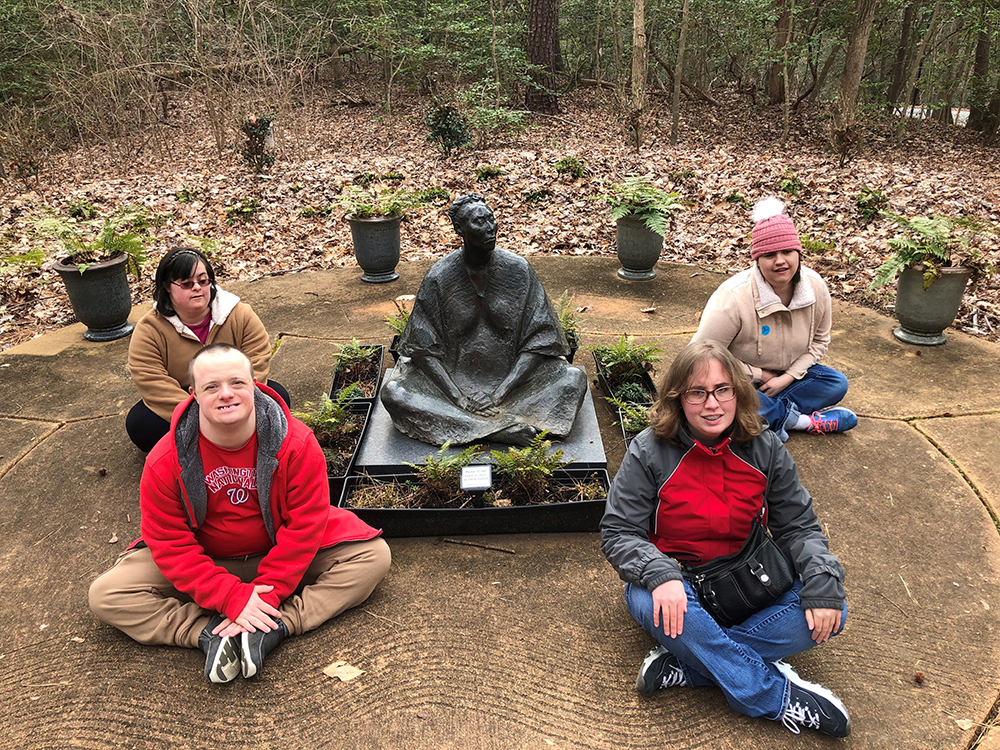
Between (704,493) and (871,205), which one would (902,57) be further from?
(704,493)

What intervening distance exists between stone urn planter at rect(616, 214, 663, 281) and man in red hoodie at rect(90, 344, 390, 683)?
514 centimetres

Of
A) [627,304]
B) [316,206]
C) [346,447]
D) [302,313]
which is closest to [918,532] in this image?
[346,447]

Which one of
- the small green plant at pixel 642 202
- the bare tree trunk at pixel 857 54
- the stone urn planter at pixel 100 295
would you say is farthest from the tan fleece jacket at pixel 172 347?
the bare tree trunk at pixel 857 54

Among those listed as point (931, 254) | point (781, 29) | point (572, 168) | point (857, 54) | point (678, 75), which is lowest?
point (572, 168)

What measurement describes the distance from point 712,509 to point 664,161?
10.3 meters

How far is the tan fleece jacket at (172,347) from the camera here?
3934mm

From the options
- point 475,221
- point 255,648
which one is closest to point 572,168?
point 475,221

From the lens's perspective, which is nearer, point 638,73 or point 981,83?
point 638,73

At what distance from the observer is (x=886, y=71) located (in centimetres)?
1928

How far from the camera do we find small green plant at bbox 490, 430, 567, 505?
Result: 3.58m

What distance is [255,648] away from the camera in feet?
8.78

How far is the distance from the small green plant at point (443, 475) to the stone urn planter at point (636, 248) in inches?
168

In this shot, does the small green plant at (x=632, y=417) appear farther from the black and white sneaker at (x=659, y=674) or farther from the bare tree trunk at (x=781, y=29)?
the bare tree trunk at (x=781, y=29)

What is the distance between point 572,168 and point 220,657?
369 inches
